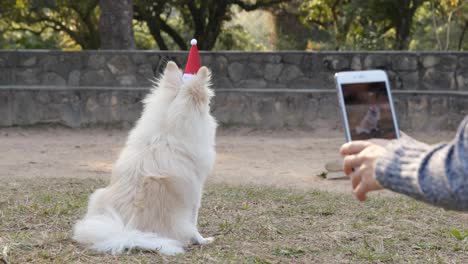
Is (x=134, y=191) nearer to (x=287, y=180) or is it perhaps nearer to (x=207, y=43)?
(x=287, y=180)

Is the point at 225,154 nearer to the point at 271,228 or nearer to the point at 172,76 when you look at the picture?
the point at 271,228

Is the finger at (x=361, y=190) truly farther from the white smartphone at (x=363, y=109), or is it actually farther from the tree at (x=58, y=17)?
the tree at (x=58, y=17)

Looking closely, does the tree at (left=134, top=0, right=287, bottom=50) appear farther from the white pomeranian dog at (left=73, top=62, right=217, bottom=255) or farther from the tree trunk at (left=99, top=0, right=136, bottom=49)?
the white pomeranian dog at (left=73, top=62, right=217, bottom=255)

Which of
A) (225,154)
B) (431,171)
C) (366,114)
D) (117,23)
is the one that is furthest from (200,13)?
(431,171)

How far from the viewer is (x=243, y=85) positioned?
13.0 meters

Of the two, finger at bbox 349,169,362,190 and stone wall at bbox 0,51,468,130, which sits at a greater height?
finger at bbox 349,169,362,190

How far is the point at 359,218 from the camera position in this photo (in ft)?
20.8

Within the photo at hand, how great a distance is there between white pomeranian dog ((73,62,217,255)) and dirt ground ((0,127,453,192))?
341cm

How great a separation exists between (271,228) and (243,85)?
739 centimetres

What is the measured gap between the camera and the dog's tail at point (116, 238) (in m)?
4.88

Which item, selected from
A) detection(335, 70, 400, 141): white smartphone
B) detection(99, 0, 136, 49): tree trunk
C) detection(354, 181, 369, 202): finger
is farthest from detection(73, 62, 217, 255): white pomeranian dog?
detection(99, 0, 136, 49): tree trunk

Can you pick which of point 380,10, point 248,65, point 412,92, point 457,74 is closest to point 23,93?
point 248,65

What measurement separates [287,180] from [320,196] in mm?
1463

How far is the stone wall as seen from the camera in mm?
12656
